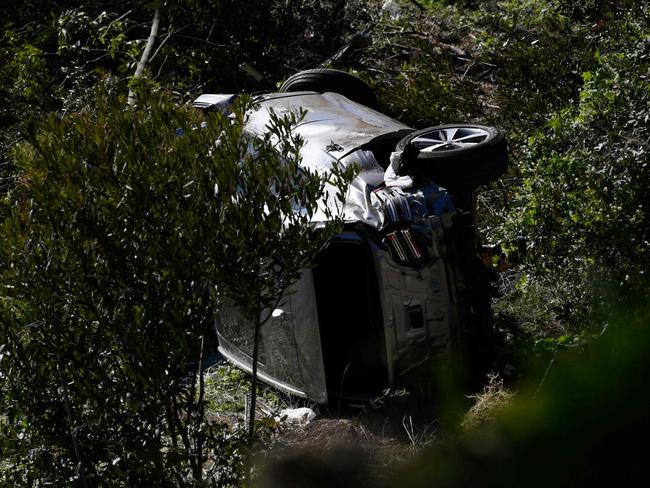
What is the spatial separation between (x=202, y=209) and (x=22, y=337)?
1012mm

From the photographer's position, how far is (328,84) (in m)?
9.15

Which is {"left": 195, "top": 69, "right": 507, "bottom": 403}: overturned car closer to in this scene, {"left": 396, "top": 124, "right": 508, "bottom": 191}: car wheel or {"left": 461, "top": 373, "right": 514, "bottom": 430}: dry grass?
{"left": 396, "top": 124, "right": 508, "bottom": 191}: car wheel

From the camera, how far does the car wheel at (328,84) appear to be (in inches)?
361

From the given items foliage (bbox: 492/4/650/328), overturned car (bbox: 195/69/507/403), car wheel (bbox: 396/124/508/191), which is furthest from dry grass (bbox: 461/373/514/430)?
car wheel (bbox: 396/124/508/191)

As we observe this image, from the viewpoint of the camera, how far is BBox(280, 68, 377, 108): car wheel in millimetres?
9164

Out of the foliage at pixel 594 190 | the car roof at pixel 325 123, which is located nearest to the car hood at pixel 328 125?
the car roof at pixel 325 123

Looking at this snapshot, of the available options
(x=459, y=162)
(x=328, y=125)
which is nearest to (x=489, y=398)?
(x=459, y=162)

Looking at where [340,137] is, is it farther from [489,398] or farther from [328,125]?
[489,398]

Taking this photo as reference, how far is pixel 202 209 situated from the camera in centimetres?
405

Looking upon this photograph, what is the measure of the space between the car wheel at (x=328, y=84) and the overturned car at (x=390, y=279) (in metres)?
2.47

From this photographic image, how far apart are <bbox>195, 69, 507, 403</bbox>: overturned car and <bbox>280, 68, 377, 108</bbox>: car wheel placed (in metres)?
2.47

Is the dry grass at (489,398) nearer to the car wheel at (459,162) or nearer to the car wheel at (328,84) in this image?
the car wheel at (459,162)

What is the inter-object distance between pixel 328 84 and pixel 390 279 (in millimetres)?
3739

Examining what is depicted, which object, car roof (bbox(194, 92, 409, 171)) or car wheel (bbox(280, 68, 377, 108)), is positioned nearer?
car roof (bbox(194, 92, 409, 171))
